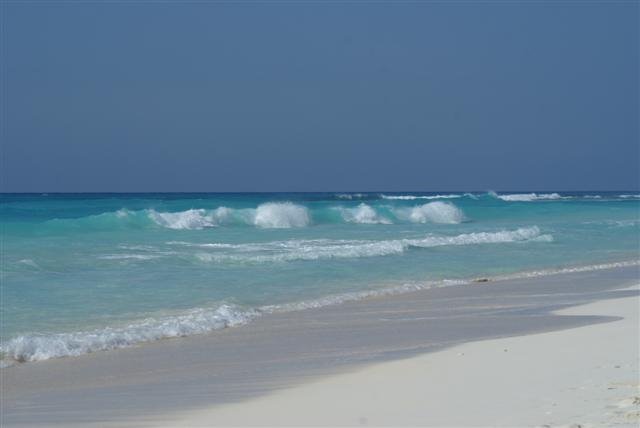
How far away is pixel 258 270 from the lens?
15.2 m

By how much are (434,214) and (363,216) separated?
169 inches

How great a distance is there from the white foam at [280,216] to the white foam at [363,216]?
3.27 m

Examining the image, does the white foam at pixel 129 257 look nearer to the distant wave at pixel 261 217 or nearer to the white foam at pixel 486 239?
the white foam at pixel 486 239

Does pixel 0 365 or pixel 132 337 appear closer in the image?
pixel 0 365

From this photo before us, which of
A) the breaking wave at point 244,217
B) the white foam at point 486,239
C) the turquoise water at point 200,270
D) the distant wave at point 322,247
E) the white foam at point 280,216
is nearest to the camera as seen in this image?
the turquoise water at point 200,270

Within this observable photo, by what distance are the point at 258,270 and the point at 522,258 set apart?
6460mm

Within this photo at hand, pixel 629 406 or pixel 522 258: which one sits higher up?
pixel 629 406

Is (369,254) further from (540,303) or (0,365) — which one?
(0,365)

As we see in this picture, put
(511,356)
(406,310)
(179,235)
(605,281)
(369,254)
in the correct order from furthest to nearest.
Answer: (179,235) → (369,254) → (605,281) → (406,310) → (511,356)

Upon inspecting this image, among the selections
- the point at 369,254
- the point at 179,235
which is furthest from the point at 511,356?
the point at 179,235

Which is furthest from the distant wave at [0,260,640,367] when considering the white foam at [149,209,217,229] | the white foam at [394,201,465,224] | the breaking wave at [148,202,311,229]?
the white foam at [394,201,465,224]

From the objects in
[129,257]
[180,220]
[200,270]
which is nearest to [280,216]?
[180,220]

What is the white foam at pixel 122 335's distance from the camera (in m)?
8.27

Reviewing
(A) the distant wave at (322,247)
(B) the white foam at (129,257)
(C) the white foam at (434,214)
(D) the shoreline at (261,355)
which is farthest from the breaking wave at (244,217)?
(D) the shoreline at (261,355)
